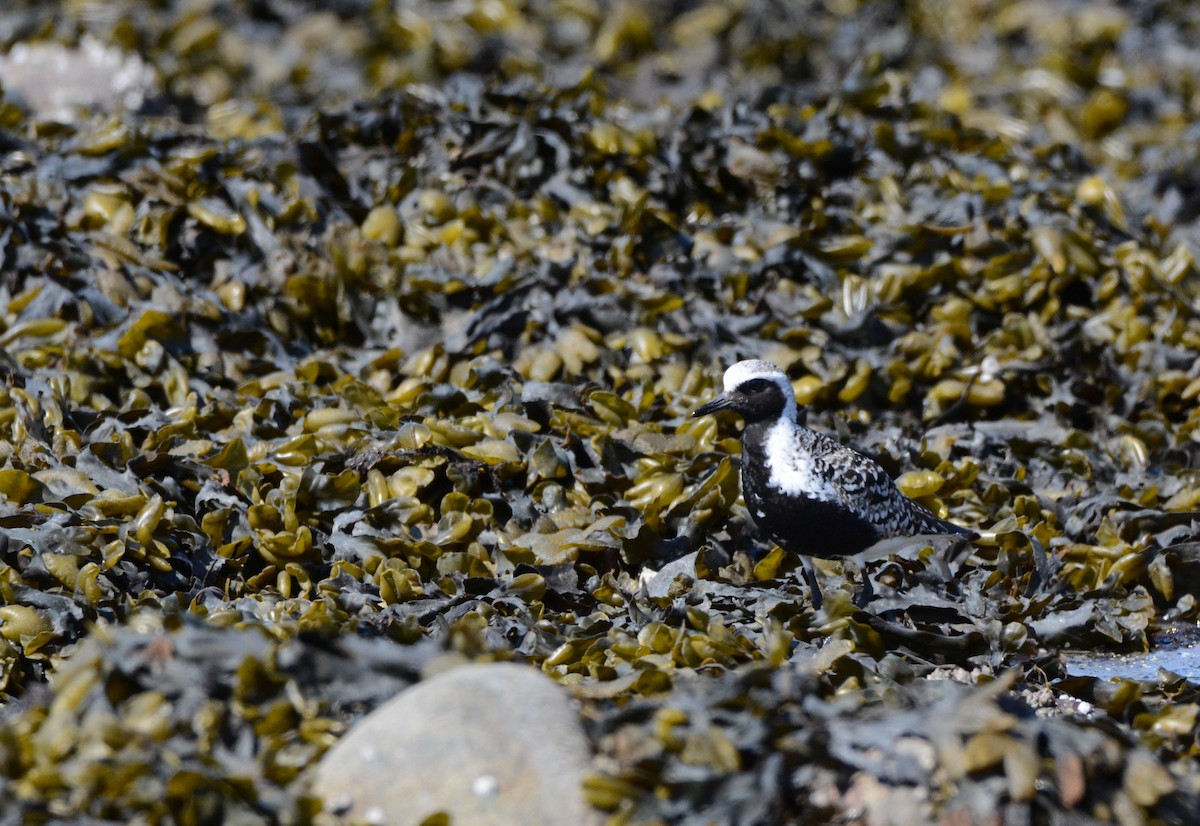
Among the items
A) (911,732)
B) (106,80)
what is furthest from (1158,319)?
(106,80)

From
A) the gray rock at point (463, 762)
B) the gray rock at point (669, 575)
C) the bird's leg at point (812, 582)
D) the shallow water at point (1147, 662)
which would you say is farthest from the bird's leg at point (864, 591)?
the gray rock at point (463, 762)

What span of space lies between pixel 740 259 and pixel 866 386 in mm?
824

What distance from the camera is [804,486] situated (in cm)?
396

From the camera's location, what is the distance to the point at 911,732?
2.69 m

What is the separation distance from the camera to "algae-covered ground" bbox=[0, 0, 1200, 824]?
2717 mm

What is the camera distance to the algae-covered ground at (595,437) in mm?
2717

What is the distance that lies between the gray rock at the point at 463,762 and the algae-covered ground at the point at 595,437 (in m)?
0.09

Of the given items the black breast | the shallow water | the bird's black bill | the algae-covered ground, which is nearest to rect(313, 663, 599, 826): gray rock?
the algae-covered ground

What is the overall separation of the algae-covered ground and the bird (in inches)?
8.3

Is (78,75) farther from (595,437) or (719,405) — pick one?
(719,405)

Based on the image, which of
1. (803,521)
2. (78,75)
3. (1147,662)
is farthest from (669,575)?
(78,75)

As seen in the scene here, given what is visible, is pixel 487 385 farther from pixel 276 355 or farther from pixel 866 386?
pixel 866 386

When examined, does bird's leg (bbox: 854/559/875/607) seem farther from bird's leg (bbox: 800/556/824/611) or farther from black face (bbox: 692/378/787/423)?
black face (bbox: 692/378/787/423)

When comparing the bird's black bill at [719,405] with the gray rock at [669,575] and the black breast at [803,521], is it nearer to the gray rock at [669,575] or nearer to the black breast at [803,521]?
the black breast at [803,521]
